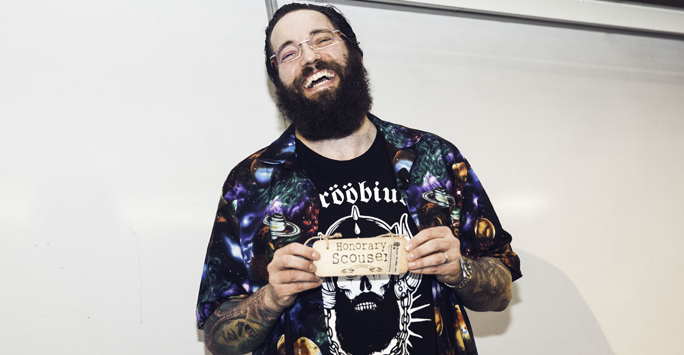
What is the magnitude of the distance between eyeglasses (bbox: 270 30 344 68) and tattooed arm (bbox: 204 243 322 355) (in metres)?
0.74

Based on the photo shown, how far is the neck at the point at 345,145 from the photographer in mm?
1560

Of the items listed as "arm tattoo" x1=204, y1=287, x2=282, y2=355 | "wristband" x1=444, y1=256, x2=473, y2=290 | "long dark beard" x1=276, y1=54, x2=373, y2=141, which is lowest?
"arm tattoo" x1=204, y1=287, x2=282, y2=355

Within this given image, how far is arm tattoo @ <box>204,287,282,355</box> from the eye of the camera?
1309mm

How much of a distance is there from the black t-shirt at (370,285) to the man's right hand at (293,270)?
19 centimetres

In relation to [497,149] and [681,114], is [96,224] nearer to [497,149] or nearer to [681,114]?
[497,149]

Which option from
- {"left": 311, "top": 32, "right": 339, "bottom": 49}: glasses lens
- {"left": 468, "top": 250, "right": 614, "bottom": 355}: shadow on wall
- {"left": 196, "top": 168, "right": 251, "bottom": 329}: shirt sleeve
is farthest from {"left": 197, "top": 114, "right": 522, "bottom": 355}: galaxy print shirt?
{"left": 468, "top": 250, "right": 614, "bottom": 355}: shadow on wall

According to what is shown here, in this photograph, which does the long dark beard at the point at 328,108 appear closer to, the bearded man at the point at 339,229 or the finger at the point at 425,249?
the bearded man at the point at 339,229

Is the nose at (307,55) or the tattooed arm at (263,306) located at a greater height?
the nose at (307,55)

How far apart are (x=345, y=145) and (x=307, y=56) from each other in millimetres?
315

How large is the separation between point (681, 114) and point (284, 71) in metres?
2.14

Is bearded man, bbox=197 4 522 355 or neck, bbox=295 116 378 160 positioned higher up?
neck, bbox=295 116 378 160

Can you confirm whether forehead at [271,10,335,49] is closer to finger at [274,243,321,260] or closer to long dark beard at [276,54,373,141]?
long dark beard at [276,54,373,141]

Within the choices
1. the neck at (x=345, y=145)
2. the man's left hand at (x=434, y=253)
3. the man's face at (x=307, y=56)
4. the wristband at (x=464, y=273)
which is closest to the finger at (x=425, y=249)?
the man's left hand at (x=434, y=253)

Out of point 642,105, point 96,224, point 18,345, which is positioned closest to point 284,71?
point 96,224
